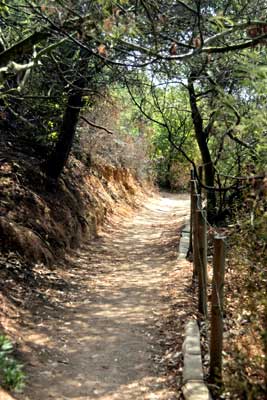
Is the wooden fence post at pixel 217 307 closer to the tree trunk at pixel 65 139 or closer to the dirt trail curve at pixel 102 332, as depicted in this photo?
the dirt trail curve at pixel 102 332

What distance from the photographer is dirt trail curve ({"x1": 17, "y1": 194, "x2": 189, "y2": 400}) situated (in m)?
4.36

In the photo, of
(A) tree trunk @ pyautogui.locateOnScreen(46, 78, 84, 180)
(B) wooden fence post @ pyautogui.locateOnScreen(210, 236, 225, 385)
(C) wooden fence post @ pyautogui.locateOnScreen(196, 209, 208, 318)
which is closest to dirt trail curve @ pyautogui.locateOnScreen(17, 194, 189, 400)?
(B) wooden fence post @ pyautogui.locateOnScreen(210, 236, 225, 385)

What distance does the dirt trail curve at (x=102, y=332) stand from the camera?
4363mm

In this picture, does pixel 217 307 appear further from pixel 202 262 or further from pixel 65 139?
pixel 65 139

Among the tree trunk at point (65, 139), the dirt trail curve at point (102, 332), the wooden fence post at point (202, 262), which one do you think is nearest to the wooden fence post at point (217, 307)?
the dirt trail curve at point (102, 332)

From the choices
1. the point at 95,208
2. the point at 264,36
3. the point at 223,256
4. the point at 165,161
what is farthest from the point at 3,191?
the point at 165,161

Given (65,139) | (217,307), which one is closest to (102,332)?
(217,307)

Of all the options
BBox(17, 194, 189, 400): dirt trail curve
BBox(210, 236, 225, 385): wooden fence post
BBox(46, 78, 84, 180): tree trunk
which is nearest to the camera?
BBox(210, 236, 225, 385): wooden fence post

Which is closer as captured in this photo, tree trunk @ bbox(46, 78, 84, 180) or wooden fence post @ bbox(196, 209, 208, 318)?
wooden fence post @ bbox(196, 209, 208, 318)

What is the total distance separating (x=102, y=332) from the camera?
18.7 ft

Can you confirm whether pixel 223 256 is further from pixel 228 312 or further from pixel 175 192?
pixel 175 192

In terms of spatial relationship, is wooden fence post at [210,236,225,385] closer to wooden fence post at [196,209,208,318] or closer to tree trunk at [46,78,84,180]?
wooden fence post at [196,209,208,318]

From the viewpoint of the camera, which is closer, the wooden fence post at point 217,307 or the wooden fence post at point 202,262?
the wooden fence post at point 217,307

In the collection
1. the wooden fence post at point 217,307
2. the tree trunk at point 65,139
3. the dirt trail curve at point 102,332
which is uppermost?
the tree trunk at point 65,139
